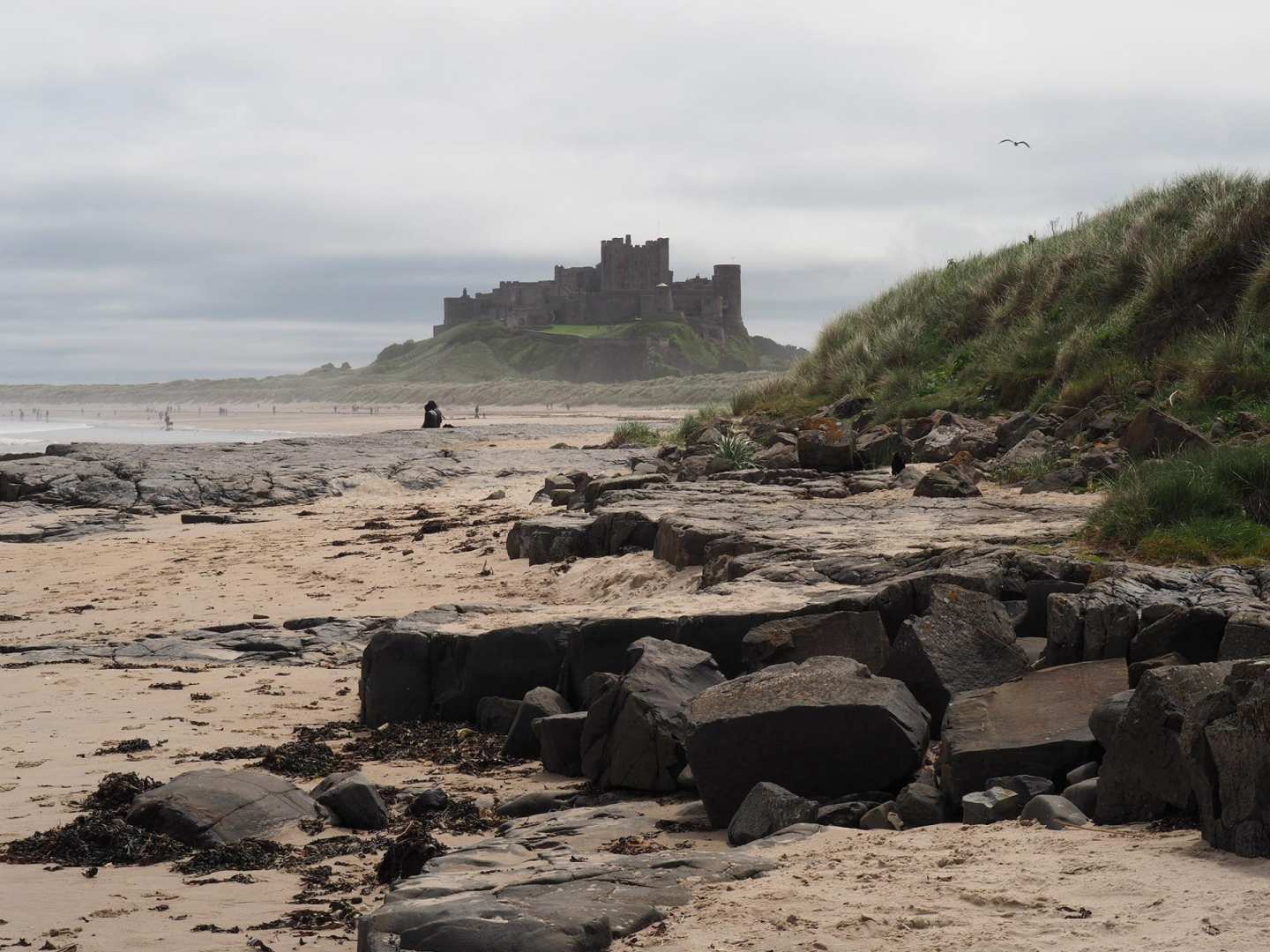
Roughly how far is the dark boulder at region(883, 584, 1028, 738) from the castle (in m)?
118

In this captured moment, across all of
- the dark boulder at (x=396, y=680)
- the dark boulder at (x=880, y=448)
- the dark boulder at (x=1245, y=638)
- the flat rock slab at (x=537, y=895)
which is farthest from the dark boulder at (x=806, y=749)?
the dark boulder at (x=880, y=448)

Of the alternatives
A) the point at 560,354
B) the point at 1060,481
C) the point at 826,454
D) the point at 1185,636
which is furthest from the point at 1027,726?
the point at 560,354

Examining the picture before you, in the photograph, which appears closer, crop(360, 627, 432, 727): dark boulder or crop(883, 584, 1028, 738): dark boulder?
crop(883, 584, 1028, 738): dark boulder

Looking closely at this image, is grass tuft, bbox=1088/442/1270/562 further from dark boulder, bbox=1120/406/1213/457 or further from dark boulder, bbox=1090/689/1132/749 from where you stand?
dark boulder, bbox=1090/689/1132/749

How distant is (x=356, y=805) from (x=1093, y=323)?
43.5 feet

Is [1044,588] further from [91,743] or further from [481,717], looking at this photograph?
[91,743]

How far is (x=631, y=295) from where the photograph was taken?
127250mm

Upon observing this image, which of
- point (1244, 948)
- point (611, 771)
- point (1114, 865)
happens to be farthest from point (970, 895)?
point (611, 771)

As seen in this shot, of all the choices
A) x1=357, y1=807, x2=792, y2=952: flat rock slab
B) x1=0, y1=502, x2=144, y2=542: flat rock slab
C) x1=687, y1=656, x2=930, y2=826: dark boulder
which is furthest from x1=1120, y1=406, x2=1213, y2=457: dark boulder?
x1=0, y1=502, x2=144, y2=542: flat rock slab

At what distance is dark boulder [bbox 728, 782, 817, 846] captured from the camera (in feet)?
15.3

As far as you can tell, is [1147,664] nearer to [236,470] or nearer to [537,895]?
[537,895]

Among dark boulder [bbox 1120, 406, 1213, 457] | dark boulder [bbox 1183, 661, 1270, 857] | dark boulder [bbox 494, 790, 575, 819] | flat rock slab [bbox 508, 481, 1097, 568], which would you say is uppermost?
dark boulder [bbox 1120, 406, 1213, 457]

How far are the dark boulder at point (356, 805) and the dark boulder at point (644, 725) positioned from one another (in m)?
0.98

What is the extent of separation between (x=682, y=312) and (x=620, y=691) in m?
125
